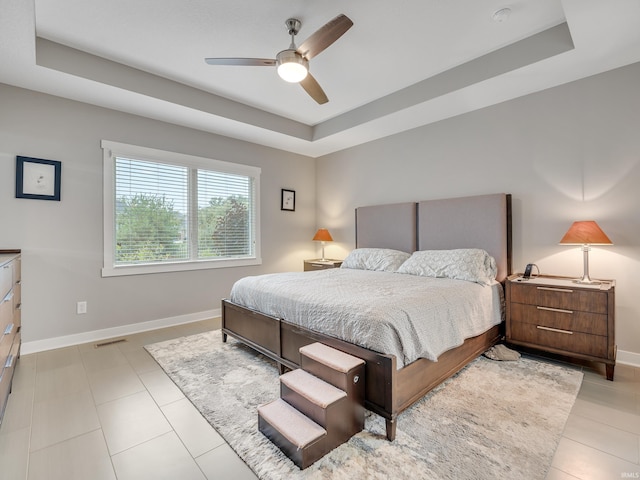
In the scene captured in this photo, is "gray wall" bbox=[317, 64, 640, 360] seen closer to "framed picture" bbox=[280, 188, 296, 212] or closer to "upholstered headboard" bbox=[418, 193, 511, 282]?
"upholstered headboard" bbox=[418, 193, 511, 282]

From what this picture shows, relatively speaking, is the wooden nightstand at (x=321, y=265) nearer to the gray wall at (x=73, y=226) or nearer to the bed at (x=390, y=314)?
the bed at (x=390, y=314)

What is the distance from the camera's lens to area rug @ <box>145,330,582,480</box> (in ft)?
5.01

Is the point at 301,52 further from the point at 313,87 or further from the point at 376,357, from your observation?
the point at 376,357

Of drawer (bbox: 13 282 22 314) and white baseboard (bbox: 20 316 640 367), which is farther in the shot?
white baseboard (bbox: 20 316 640 367)

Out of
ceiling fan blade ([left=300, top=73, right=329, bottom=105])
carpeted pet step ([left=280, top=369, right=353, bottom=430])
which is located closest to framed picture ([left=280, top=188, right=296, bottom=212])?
ceiling fan blade ([left=300, top=73, right=329, bottom=105])

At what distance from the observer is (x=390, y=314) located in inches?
74.0

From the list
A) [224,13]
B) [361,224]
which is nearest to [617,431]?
[361,224]

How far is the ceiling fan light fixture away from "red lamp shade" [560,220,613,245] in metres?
2.61

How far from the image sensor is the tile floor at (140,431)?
5.02 feet

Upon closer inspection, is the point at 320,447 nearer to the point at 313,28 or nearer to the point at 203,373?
the point at 203,373

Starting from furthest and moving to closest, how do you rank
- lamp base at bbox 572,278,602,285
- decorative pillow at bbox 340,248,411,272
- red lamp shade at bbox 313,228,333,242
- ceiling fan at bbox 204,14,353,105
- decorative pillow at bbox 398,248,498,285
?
red lamp shade at bbox 313,228,333,242, decorative pillow at bbox 340,248,411,272, decorative pillow at bbox 398,248,498,285, lamp base at bbox 572,278,602,285, ceiling fan at bbox 204,14,353,105

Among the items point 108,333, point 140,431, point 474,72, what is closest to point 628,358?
point 474,72

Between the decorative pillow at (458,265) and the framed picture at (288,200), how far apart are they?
2407mm

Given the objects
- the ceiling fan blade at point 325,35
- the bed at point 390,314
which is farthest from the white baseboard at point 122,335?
the ceiling fan blade at point 325,35
